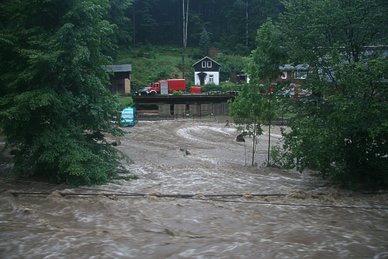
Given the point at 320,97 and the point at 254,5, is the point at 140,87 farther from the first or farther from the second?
the point at 320,97

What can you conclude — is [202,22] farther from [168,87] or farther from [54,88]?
[54,88]

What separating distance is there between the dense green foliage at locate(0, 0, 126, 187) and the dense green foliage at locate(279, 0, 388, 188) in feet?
27.5

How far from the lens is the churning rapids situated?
9680 millimetres

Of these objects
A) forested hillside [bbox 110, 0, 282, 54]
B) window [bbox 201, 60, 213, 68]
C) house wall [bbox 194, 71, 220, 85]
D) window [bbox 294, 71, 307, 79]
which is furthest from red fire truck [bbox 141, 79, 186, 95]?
window [bbox 294, 71, 307, 79]

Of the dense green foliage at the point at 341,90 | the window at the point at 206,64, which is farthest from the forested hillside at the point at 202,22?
the dense green foliage at the point at 341,90

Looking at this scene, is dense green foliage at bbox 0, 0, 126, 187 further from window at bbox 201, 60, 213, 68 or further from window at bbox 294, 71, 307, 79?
window at bbox 201, 60, 213, 68

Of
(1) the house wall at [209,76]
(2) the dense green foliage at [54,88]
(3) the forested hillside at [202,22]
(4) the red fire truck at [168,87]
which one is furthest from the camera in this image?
(3) the forested hillside at [202,22]

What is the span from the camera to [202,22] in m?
98.2

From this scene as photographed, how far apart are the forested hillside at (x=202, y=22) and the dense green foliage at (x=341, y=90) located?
219 ft

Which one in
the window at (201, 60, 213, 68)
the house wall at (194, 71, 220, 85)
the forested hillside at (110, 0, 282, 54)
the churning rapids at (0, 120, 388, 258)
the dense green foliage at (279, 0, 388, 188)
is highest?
the forested hillside at (110, 0, 282, 54)

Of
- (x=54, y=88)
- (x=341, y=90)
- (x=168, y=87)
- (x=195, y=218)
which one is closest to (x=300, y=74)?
(x=341, y=90)

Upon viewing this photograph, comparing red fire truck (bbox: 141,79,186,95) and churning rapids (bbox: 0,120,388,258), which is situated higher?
red fire truck (bbox: 141,79,186,95)

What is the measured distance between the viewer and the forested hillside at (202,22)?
8919 centimetres

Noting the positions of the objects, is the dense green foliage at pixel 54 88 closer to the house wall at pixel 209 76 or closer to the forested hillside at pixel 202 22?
the house wall at pixel 209 76
